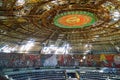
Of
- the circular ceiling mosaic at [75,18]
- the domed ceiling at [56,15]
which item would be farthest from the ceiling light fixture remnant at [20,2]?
the circular ceiling mosaic at [75,18]

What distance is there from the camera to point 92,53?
3600 centimetres

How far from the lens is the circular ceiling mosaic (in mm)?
17000

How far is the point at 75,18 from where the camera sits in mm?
17828

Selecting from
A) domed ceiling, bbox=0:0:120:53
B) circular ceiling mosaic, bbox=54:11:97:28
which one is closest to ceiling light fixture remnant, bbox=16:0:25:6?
domed ceiling, bbox=0:0:120:53

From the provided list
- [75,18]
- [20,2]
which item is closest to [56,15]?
[75,18]

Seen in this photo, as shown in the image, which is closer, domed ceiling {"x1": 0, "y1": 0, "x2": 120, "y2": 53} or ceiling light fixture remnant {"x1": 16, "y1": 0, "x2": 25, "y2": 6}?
ceiling light fixture remnant {"x1": 16, "y1": 0, "x2": 25, "y2": 6}

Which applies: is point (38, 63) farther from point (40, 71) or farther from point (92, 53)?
point (92, 53)

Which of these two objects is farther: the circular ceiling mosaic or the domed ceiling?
the circular ceiling mosaic

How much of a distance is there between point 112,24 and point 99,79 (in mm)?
16026

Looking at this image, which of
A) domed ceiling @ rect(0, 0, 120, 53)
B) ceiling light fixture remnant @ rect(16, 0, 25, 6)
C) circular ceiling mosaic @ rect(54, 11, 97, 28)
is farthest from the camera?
circular ceiling mosaic @ rect(54, 11, 97, 28)

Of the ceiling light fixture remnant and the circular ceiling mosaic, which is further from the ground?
the ceiling light fixture remnant

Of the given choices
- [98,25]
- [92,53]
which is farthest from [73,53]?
[98,25]

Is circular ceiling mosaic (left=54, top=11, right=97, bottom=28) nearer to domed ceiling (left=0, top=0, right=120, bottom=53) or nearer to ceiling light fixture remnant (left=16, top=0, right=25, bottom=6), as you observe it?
domed ceiling (left=0, top=0, right=120, bottom=53)

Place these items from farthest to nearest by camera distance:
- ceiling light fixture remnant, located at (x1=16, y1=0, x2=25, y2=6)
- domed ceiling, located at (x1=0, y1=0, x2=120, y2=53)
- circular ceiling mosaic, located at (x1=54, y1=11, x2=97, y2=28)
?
1. circular ceiling mosaic, located at (x1=54, y1=11, x2=97, y2=28)
2. domed ceiling, located at (x1=0, y1=0, x2=120, y2=53)
3. ceiling light fixture remnant, located at (x1=16, y1=0, x2=25, y2=6)
